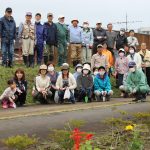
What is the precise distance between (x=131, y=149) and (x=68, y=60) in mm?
14339

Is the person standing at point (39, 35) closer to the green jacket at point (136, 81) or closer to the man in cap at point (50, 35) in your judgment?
the man in cap at point (50, 35)

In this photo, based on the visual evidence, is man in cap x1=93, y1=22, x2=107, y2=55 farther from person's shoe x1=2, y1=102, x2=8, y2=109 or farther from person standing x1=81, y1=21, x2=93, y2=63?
person's shoe x1=2, y1=102, x2=8, y2=109

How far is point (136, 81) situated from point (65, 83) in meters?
2.68

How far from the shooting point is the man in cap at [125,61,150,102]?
1628 centimetres

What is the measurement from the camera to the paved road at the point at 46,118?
9.29 metres

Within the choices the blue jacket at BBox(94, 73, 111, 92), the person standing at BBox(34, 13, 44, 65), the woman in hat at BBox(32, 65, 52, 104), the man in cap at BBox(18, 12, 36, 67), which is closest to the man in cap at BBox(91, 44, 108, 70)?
the blue jacket at BBox(94, 73, 111, 92)

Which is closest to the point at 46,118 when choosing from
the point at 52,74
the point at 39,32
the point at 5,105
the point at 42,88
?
the point at 5,105

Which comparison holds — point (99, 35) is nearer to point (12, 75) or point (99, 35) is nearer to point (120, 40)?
point (120, 40)

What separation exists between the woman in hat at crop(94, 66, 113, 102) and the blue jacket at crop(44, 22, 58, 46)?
84.9 inches

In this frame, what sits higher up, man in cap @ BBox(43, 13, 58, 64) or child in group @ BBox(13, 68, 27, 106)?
man in cap @ BBox(43, 13, 58, 64)

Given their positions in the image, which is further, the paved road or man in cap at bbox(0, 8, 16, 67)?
man in cap at bbox(0, 8, 16, 67)

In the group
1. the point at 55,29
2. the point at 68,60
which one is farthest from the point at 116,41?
the point at 55,29

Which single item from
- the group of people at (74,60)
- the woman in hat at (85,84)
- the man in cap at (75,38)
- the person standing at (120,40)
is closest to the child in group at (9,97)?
the group of people at (74,60)

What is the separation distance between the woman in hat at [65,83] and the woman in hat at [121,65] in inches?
125
